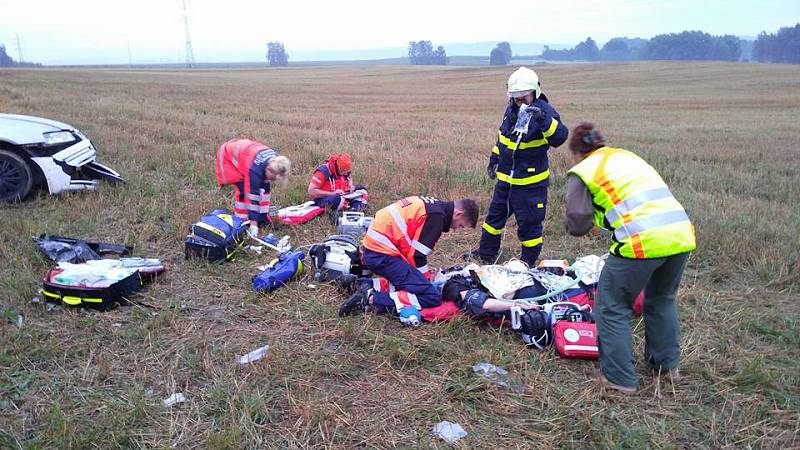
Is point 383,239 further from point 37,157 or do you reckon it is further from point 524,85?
point 37,157

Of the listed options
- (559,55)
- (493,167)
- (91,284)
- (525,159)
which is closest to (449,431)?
(525,159)

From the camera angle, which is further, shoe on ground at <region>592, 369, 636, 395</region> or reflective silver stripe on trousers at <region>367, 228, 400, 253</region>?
reflective silver stripe on trousers at <region>367, 228, 400, 253</region>

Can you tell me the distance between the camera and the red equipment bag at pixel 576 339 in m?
4.02

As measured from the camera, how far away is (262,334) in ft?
14.5

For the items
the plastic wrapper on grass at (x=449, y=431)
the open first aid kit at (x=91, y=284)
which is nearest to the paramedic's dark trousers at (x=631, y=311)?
the plastic wrapper on grass at (x=449, y=431)

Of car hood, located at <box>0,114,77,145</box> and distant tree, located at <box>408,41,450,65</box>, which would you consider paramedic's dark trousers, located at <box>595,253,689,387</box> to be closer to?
car hood, located at <box>0,114,77,145</box>

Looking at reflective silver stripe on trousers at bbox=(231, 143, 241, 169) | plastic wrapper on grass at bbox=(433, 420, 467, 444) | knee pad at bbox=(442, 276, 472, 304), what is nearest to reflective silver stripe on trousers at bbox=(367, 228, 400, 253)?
knee pad at bbox=(442, 276, 472, 304)

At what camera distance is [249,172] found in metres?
6.39

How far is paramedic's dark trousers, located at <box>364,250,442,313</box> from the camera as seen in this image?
4633 millimetres

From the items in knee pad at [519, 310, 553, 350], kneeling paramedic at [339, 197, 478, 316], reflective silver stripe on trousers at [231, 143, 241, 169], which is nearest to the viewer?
knee pad at [519, 310, 553, 350]

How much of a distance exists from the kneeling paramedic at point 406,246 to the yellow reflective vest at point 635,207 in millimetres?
1242

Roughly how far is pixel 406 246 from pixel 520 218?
1.48 m

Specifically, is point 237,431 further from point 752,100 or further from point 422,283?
point 752,100

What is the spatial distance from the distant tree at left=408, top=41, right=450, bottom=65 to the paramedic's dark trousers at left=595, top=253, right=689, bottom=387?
124305 mm
